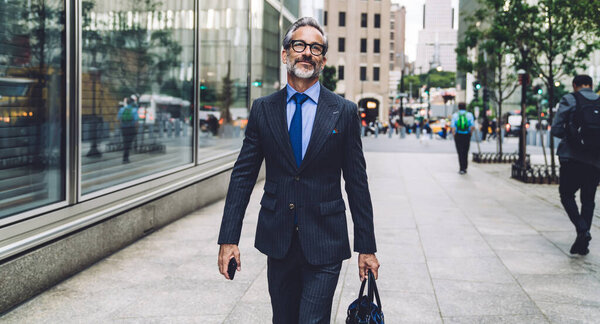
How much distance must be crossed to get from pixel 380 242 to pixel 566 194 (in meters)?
2.10

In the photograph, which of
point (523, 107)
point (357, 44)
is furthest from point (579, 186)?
point (357, 44)

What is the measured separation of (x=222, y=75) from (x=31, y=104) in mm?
6911

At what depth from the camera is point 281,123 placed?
284 cm

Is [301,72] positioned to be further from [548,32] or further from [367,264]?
[548,32]

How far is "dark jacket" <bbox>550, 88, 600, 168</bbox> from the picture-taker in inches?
258

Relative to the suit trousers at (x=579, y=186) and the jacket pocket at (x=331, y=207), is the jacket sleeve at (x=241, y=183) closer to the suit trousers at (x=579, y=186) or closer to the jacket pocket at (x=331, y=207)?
the jacket pocket at (x=331, y=207)

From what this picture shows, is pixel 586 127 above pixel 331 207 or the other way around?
above

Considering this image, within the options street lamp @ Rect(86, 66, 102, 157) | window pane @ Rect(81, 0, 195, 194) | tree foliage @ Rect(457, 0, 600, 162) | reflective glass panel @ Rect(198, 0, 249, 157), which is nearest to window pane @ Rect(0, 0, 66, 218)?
window pane @ Rect(81, 0, 195, 194)

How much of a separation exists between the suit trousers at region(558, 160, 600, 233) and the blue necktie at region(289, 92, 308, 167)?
473 cm

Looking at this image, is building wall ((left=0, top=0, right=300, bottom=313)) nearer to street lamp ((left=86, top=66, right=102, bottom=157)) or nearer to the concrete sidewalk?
street lamp ((left=86, top=66, right=102, bottom=157))

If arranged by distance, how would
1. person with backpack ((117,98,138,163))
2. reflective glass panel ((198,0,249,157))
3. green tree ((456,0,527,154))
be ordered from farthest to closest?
green tree ((456,0,527,154)) < reflective glass panel ((198,0,249,157)) < person with backpack ((117,98,138,163))

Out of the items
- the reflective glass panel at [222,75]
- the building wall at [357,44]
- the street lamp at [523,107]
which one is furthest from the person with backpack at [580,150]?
the building wall at [357,44]

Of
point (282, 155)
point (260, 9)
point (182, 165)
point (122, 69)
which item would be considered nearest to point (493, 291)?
point (282, 155)

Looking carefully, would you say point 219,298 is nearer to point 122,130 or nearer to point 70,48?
point 70,48
